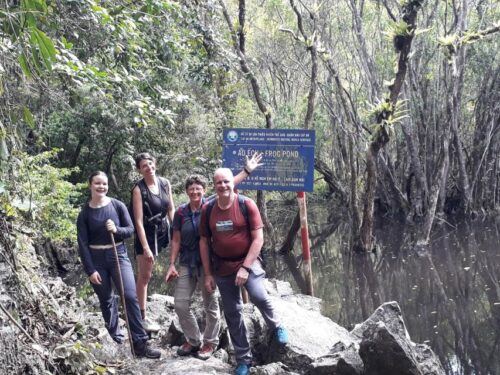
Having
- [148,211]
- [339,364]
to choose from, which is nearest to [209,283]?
[148,211]

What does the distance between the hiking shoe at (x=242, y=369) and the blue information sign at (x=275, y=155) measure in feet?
10.5

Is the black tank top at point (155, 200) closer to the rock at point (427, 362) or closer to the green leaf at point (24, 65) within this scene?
the green leaf at point (24, 65)

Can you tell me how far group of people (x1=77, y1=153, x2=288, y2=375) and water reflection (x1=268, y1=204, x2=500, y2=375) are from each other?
3.52 meters

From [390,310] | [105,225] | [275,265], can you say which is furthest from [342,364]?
[275,265]

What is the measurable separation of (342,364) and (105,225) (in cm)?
239

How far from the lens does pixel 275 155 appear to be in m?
7.75

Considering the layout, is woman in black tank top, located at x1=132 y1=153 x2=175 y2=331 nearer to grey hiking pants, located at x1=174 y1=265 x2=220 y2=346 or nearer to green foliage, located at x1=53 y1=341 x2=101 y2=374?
grey hiking pants, located at x1=174 y1=265 x2=220 y2=346

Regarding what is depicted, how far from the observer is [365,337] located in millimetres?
5082

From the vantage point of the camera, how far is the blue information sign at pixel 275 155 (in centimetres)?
766

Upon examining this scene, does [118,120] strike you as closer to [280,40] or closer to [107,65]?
[107,65]

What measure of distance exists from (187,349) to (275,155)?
3.22 m

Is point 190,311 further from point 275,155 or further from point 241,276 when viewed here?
point 275,155

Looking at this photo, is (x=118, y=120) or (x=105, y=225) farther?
(x=118, y=120)

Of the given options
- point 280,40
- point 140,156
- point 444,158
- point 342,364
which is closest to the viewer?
point 342,364
